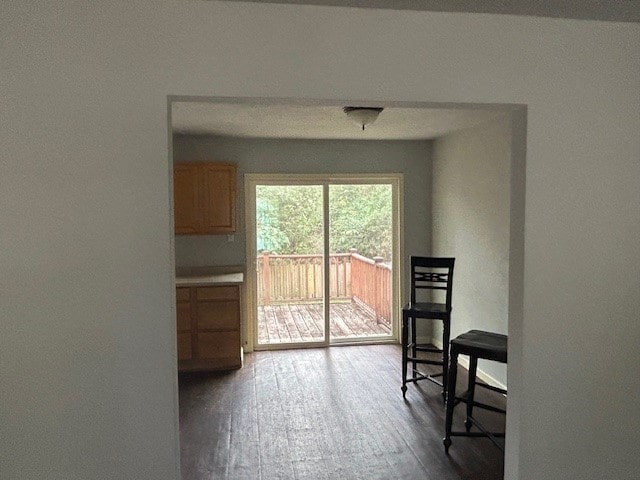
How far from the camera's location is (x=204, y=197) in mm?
5238

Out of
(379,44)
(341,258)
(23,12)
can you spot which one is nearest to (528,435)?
(379,44)

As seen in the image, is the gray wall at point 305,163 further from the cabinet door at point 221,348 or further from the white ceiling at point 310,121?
the cabinet door at point 221,348


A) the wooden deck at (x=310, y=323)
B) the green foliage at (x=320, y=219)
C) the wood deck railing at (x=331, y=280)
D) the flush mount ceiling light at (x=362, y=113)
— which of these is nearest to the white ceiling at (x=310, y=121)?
the flush mount ceiling light at (x=362, y=113)

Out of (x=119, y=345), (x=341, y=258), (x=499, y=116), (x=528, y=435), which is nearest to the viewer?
(x=119, y=345)

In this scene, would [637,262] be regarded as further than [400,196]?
No

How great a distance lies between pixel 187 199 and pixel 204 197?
174 millimetres

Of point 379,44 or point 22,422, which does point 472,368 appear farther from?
point 22,422

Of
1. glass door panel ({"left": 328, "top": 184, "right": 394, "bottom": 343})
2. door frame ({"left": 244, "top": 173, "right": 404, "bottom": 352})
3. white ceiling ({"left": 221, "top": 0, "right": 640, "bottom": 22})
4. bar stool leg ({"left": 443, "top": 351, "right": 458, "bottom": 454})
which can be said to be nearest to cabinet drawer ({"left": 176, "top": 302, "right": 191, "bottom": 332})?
door frame ({"left": 244, "top": 173, "right": 404, "bottom": 352})

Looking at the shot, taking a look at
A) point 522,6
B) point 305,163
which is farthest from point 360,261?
point 522,6

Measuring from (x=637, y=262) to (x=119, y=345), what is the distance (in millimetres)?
2144

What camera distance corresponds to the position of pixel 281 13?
6.12 ft

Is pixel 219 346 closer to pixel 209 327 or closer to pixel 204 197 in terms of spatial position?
pixel 209 327

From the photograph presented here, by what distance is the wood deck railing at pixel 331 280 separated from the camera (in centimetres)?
573

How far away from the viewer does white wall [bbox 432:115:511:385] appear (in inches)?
169
